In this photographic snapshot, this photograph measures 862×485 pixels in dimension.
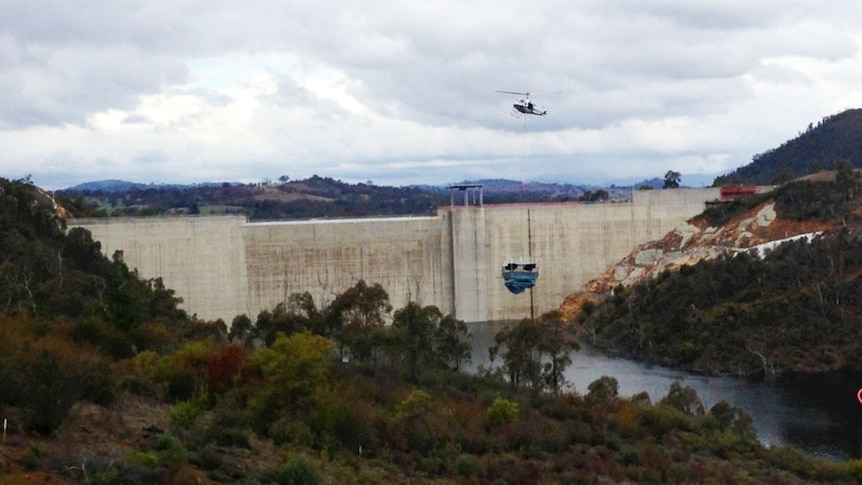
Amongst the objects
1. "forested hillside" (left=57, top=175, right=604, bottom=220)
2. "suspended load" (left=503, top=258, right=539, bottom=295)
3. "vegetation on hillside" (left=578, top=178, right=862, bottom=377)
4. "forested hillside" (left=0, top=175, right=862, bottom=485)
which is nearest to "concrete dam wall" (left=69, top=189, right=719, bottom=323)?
"suspended load" (left=503, top=258, right=539, bottom=295)

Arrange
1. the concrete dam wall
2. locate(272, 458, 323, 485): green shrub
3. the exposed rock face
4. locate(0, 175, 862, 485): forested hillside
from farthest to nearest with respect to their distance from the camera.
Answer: the exposed rock face, the concrete dam wall, locate(0, 175, 862, 485): forested hillside, locate(272, 458, 323, 485): green shrub

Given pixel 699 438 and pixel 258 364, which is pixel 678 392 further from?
pixel 258 364

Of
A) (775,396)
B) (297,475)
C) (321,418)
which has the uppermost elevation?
(297,475)

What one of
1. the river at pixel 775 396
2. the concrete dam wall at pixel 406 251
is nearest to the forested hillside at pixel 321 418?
the river at pixel 775 396

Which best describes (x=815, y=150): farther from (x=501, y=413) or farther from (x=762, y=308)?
(x=501, y=413)

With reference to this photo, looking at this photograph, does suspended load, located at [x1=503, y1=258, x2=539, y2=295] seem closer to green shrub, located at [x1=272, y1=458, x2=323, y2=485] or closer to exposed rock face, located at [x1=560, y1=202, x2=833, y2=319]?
exposed rock face, located at [x1=560, y1=202, x2=833, y2=319]

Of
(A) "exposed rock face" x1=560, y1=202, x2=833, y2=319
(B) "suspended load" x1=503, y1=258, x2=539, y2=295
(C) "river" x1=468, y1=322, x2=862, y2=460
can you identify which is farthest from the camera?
(A) "exposed rock face" x1=560, y1=202, x2=833, y2=319

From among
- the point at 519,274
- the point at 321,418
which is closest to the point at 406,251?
the point at 519,274

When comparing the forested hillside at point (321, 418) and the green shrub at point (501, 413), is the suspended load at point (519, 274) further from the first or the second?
the green shrub at point (501, 413)
